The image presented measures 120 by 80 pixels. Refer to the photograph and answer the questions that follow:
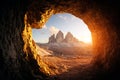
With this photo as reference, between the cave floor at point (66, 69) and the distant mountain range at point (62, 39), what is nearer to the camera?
the cave floor at point (66, 69)

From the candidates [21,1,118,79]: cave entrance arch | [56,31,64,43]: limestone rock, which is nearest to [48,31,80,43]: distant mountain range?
[56,31,64,43]: limestone rock

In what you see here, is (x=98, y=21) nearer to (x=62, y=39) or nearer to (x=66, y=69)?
(x=66, y=69)

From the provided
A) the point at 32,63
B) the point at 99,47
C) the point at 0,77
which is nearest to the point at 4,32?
the point at 0,77

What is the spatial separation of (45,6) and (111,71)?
7334 millimetres

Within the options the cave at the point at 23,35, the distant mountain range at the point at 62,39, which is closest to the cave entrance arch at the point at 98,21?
the cave at the point at 23,35

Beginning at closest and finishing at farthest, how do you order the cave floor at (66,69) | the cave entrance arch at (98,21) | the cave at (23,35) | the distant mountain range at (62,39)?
1. the cave at (23,35)
2. the cave entrance arch at (98,21)
3. the cave floor at (66,69)
4. the distant mountain range at (62,39)

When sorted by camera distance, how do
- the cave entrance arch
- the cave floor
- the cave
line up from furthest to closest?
the cave floor, the cave entrance arch, the cave

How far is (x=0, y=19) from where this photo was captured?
20.9ft

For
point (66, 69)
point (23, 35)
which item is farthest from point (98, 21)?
point (66, 69)

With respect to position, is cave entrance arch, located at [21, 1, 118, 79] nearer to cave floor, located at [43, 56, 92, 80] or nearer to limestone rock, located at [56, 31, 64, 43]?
cave floor, located at [43, 56, 92, 80]

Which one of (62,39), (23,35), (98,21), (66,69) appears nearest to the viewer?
(23,35)

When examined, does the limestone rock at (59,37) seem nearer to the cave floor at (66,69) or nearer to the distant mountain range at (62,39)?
the distant mountain range at (62,39)

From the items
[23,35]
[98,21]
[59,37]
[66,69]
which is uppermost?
[98,21]

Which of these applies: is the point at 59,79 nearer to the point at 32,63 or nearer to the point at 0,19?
the point at 32,63
